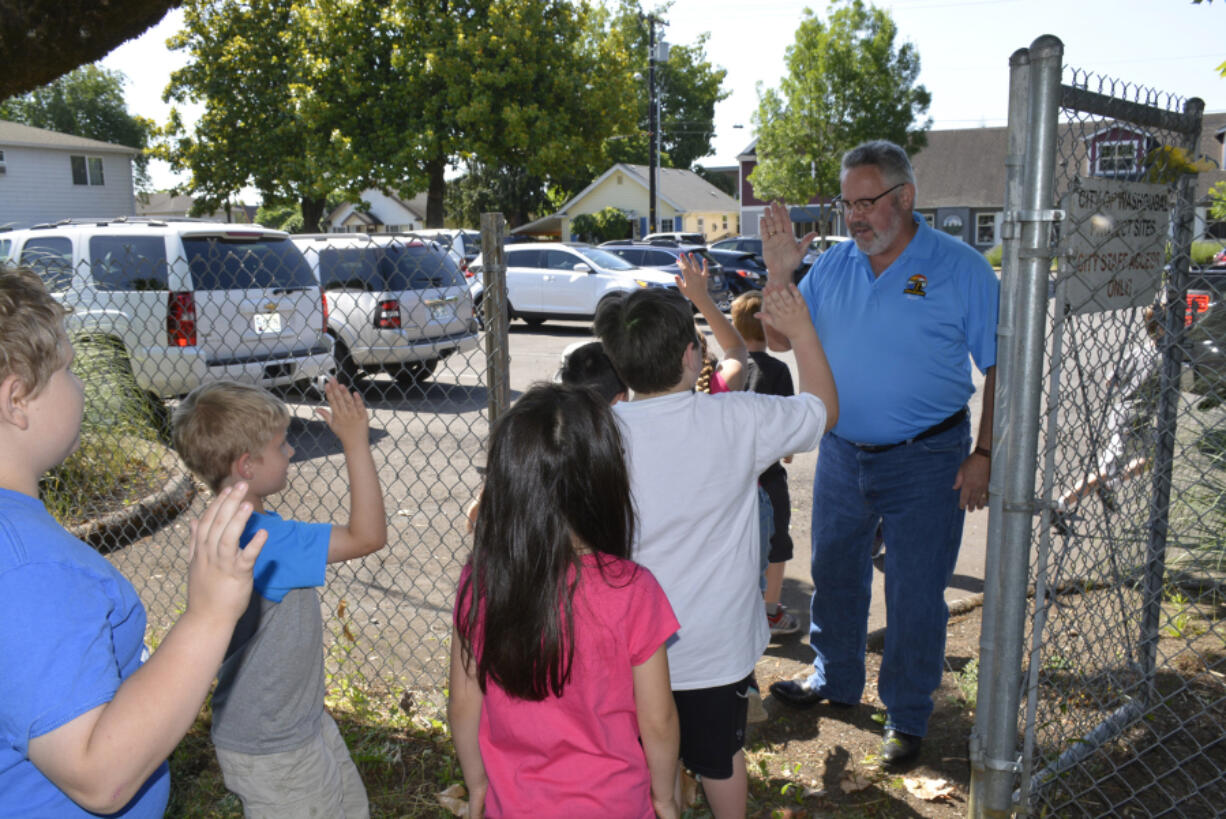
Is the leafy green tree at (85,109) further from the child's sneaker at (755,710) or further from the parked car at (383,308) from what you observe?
A: the child's sneaker at (755,710)

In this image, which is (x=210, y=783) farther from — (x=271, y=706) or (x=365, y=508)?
(x=365, y=508)

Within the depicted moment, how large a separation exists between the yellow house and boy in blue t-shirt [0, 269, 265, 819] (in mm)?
45937

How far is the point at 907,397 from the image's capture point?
3.29 meters

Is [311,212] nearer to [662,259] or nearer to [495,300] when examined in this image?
[662,259]

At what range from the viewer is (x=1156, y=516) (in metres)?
3.26

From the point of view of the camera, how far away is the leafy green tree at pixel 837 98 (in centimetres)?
3453

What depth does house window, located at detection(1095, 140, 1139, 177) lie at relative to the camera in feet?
9.21

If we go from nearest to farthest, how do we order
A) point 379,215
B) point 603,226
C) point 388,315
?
point 388,315, point 603,226, point 379,215

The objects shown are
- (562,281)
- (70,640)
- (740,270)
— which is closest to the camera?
(70,640)

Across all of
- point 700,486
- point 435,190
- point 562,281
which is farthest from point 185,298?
point 435,190

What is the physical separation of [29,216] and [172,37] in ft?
30.0

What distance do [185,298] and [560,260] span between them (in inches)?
416

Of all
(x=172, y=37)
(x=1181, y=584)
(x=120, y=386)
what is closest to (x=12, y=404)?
(x=1181, y=584)

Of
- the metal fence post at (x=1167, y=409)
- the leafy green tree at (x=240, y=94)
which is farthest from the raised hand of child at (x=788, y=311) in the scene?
the leafy green tree at (x=240, y=94)
